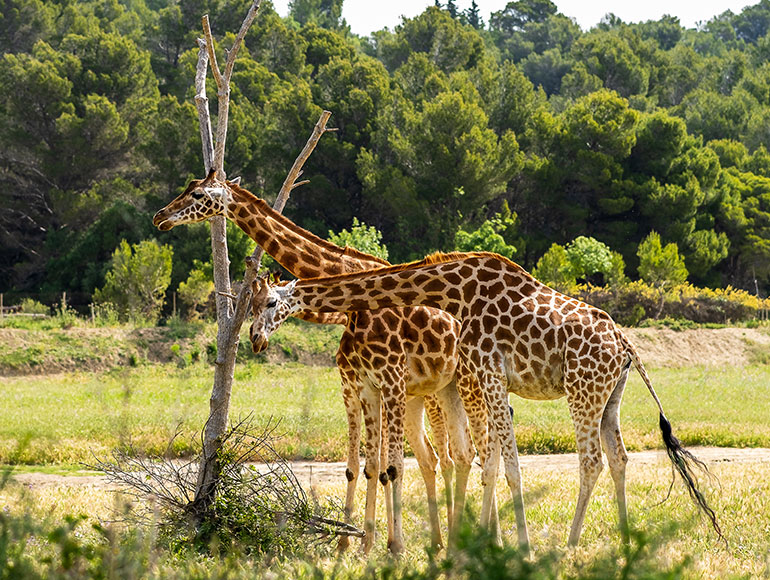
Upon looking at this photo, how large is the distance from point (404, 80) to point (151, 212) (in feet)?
56.1

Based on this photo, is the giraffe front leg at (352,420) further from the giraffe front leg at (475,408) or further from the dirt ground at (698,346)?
the dirt ground at (698,346)

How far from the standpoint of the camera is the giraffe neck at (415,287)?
688 centimetres

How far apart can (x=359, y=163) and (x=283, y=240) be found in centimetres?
3950

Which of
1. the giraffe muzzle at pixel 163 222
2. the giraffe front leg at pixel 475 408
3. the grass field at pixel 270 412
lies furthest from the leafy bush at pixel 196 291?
the giraffe front leg at pixel 475 408

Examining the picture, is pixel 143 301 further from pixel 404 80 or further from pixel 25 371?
pixel 404 80

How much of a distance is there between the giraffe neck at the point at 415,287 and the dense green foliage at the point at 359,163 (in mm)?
32750

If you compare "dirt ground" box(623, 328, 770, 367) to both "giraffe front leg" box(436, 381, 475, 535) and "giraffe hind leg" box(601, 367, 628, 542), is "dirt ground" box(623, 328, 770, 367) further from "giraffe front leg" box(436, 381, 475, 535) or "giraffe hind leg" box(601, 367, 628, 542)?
"giraffe hind leg" box(601, 367, 628, 542)

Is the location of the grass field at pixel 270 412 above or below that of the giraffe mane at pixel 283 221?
below

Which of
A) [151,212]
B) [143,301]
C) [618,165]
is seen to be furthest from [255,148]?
[618,165]

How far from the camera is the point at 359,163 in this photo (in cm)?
4672

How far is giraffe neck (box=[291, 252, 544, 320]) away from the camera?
6.88m

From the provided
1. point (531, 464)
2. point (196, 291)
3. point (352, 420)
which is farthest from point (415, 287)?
point (196, 291)

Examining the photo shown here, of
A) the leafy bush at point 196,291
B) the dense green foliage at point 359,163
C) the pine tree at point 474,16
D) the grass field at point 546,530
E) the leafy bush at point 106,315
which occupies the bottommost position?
the grass field at point 546,530

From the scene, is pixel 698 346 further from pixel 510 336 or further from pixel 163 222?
pixel 163 222
